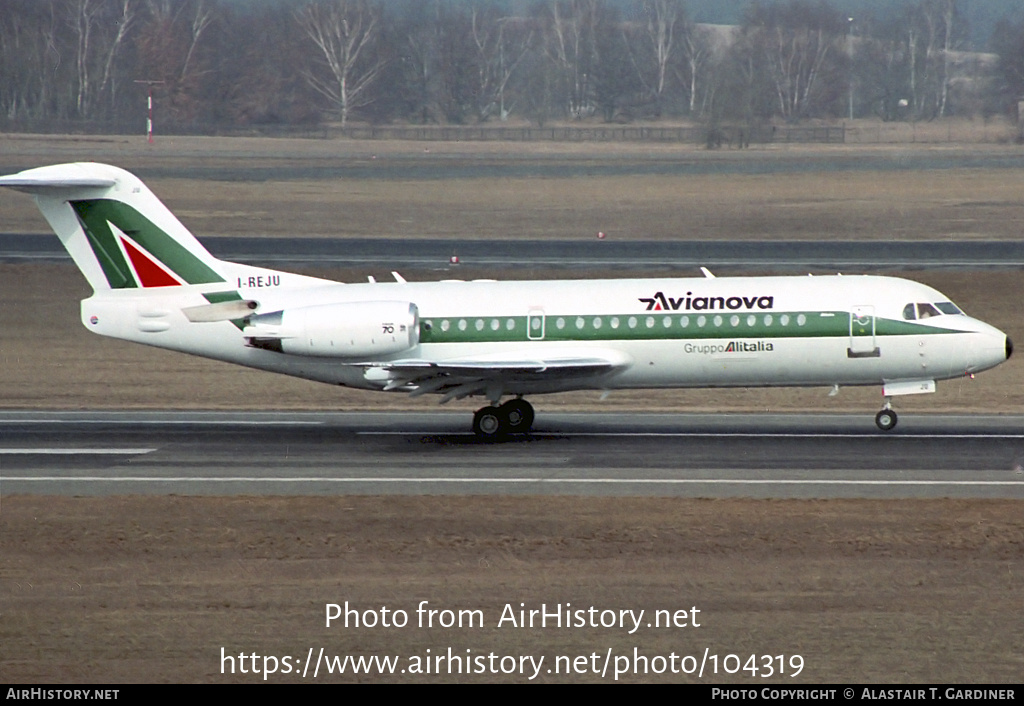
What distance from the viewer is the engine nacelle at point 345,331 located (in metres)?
27.6

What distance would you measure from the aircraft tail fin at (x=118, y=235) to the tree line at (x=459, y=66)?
218 feet

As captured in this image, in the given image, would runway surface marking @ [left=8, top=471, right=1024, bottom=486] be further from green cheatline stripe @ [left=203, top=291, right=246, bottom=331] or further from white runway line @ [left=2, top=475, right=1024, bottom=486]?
green cheatline stripe @ [left=203, top=291, right=246, bottom=331]

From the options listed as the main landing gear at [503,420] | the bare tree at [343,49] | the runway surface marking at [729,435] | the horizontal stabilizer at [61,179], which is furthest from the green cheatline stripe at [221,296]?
the bare tree at [343,49]

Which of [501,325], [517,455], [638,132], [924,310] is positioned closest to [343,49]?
[638,132]

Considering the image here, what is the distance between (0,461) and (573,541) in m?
12.3

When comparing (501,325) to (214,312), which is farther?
(214,312)

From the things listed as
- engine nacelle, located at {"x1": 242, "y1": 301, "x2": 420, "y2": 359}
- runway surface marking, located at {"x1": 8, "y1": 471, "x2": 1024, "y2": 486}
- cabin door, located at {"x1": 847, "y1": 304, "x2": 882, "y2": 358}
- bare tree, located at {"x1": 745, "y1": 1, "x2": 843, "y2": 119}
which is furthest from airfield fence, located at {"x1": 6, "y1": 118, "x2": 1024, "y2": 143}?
runway surface marking, located at {"x1": 8, "y1": 471, "x2": 1024, "y2": 486}

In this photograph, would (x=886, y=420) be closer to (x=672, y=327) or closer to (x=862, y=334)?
(x=862, y=334)

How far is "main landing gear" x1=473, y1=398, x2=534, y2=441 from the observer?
28.3 m

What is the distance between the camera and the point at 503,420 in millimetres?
28516

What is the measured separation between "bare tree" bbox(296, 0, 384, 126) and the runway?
8045cm

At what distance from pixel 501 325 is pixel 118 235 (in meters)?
8.30

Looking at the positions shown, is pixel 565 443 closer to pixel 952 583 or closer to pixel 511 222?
pixel 952 583
